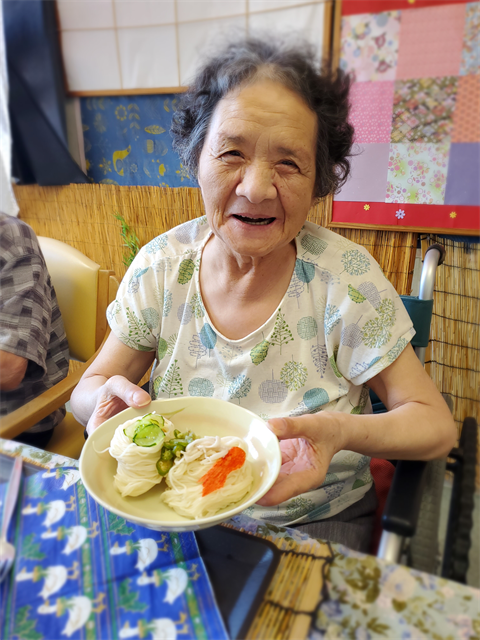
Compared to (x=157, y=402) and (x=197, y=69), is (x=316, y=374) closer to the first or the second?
(x=157, y=402)

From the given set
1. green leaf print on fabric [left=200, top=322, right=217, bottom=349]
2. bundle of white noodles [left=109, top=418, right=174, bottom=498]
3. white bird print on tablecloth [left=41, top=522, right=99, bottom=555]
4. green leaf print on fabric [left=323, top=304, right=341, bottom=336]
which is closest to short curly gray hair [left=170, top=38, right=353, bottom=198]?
green leaf print on fabric [left=323, top=304, right=341, bottom=336]

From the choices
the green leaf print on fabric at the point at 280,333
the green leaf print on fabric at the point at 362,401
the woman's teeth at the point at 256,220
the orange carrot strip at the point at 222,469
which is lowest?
the green leaf print on fabric at the point at 362,401

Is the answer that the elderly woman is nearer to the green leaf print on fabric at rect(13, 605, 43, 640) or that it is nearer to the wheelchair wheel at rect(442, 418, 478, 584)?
the wheelchair wheel at rect(442, 418, 478, 584)

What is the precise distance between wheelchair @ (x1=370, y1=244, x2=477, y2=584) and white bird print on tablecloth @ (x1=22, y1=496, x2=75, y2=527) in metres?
0.42

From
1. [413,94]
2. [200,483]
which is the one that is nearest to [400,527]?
[200,483]

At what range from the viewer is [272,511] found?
2.56 feet

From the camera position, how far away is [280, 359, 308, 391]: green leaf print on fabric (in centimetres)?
82

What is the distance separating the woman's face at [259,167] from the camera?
2.12ft

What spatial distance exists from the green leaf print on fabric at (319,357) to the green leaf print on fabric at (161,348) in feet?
1.08

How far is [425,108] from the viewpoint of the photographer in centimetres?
51

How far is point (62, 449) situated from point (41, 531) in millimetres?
225

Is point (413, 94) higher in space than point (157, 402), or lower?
higher

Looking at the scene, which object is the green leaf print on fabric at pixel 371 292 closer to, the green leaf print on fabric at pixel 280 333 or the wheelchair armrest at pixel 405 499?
the green leaf print on fabric at pixel 280 333

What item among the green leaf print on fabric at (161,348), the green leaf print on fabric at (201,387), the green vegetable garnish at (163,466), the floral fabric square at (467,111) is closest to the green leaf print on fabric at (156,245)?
the green leaf print on fabric at (161,348)
